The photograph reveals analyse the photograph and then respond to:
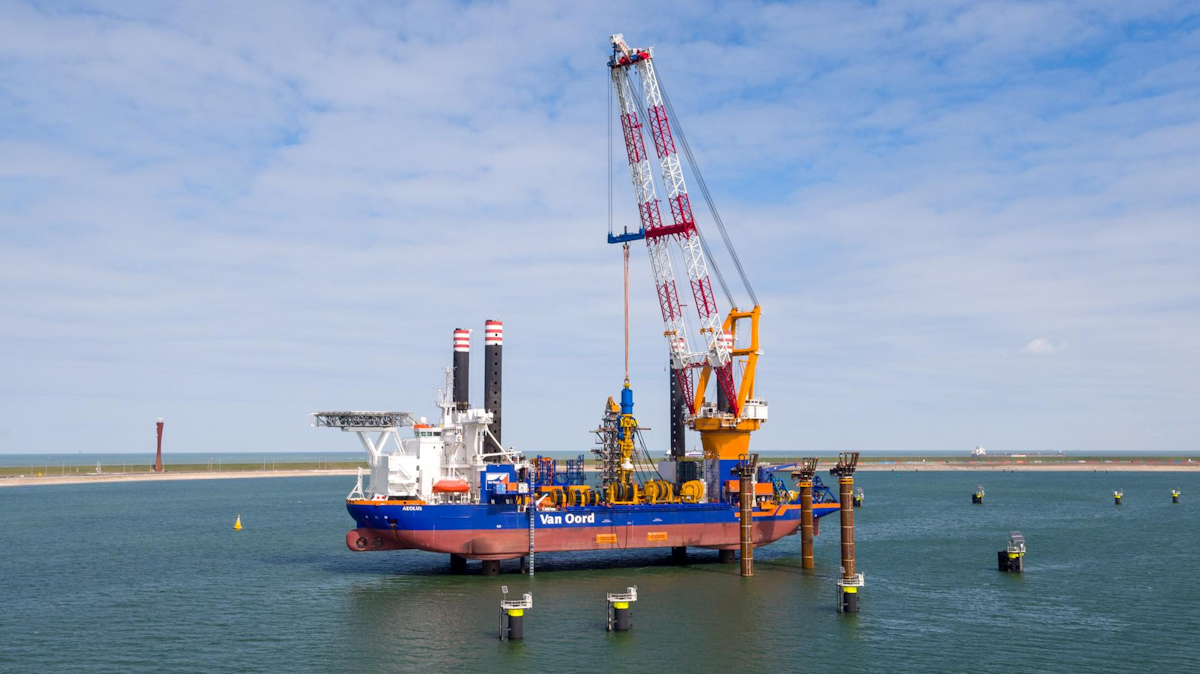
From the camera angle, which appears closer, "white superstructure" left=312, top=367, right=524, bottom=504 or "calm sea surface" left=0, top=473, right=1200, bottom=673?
"calm sea surface" left=0, top=473, right=1200, bottom=673

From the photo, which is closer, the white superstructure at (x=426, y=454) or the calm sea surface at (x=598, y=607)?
the calm sea surface at (x=598, y=607)

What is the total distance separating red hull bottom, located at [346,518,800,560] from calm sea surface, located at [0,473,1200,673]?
198 cm

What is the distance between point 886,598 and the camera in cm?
5294

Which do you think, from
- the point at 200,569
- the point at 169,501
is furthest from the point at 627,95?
the point at 169,501

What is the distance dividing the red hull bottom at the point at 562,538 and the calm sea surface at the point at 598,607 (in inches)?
77.8

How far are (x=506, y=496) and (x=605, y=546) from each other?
313 inches

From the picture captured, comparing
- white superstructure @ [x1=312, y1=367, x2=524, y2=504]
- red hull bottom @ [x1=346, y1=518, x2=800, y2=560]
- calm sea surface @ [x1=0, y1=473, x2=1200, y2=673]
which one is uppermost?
white superstructure @ [x1=312, y1=367, x2=524, y2=504]

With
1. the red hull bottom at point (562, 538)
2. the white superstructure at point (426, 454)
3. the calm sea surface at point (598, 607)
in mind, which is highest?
the white superstructure at point (426, 454)

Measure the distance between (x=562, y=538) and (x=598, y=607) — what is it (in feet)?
35.1

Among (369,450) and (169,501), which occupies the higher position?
(369,450)

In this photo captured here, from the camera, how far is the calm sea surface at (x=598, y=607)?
129ft

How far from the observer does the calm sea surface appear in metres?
39.3

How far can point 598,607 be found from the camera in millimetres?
49312

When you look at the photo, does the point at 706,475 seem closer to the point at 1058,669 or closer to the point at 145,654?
the point at 1058,669
